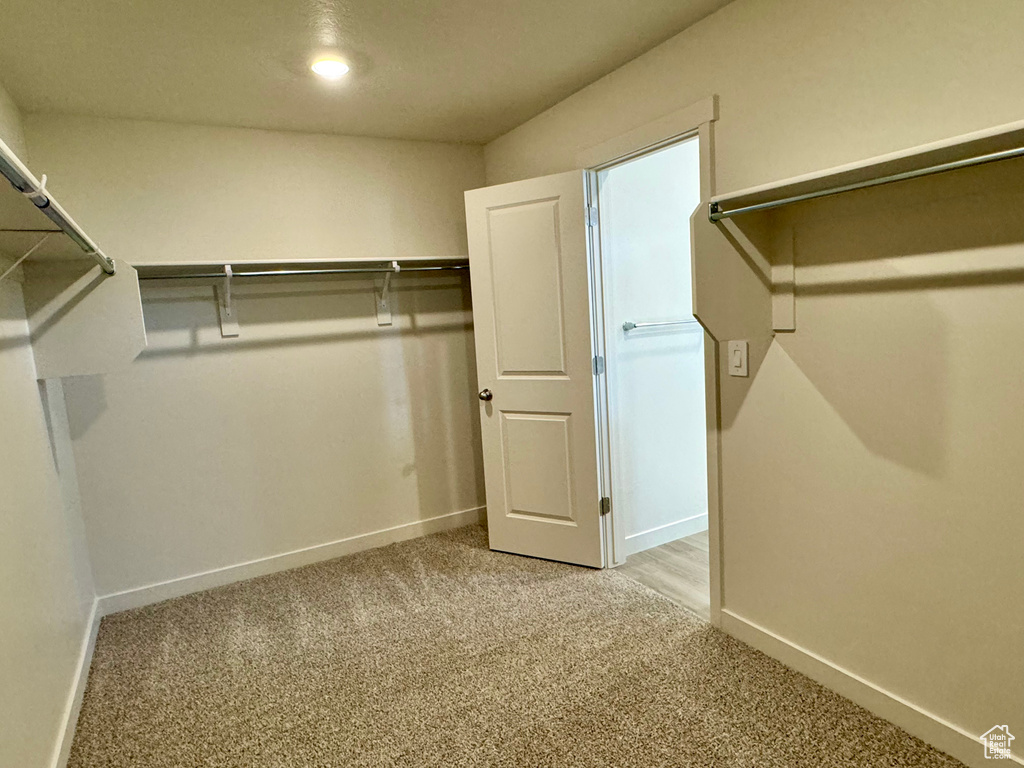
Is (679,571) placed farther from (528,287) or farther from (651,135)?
(651,135)

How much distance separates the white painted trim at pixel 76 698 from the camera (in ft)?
5.82

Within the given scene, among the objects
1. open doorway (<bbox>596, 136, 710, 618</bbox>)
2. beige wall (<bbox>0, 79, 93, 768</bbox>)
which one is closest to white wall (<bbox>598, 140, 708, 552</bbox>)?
open doorway (<bbox>596, 136, 710, 618</bbox>)

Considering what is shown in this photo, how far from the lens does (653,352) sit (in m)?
3.14

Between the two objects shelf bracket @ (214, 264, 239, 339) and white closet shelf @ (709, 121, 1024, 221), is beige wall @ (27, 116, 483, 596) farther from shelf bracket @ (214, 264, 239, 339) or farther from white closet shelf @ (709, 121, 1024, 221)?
white closet shelf @ (709, 121, 1024, 221)

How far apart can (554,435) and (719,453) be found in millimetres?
930

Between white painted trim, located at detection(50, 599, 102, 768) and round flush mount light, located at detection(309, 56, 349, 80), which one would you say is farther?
round flush mount light, located at detection(309, 56, 349, 80)

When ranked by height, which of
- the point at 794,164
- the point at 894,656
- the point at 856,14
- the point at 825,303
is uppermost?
the point at 856,14

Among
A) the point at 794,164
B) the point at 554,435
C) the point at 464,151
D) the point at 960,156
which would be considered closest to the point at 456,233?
the point at 464,151

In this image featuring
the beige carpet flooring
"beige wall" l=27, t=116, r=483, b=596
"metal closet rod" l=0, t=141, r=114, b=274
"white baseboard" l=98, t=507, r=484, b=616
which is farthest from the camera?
"white baseboard" l=98, t=507, r=484, b=616

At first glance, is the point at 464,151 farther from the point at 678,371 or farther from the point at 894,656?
the point at 894,656

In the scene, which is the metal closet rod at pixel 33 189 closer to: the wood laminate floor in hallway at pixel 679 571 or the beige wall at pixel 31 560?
the beige wall at pixel 31 560

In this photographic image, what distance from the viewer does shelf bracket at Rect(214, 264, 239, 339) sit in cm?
291

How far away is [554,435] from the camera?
2984 mm

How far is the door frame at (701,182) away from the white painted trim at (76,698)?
2242 mm
